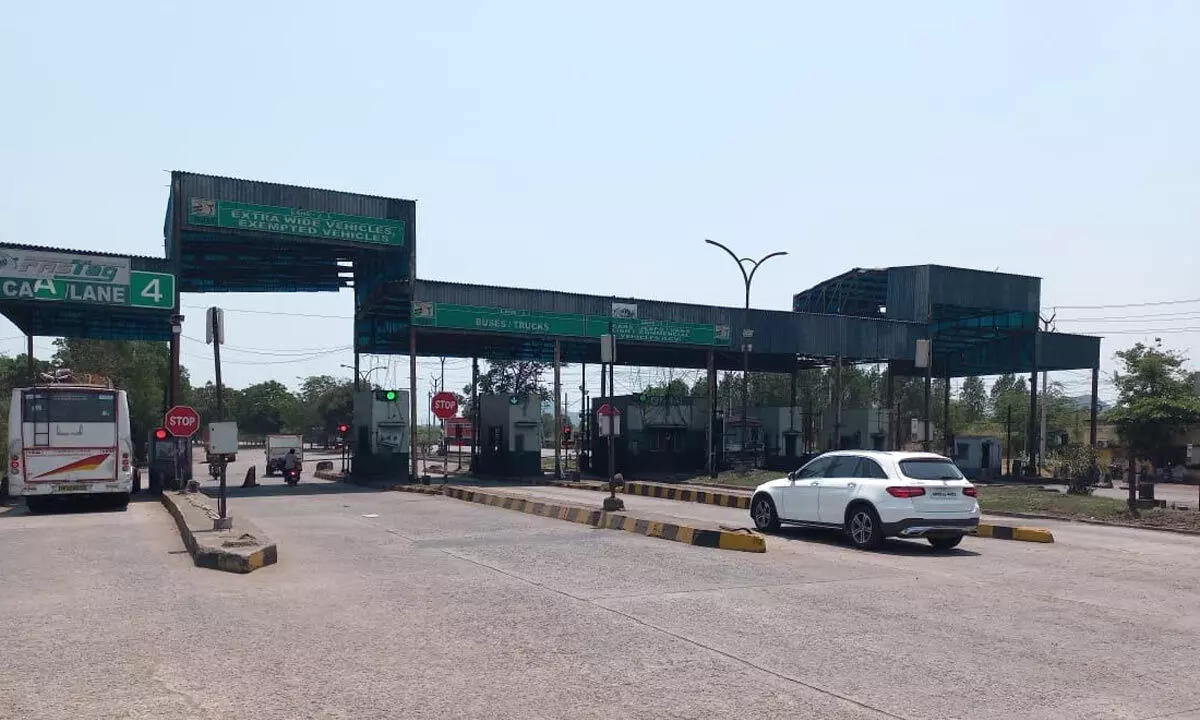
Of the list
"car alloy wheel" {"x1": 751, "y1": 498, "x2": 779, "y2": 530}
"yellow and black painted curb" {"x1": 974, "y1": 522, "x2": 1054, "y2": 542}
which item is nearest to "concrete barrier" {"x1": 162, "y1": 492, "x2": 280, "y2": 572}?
"car alloy wheel" {"x1": 751, "y1": 498, "x2": 779, "y2": 530}

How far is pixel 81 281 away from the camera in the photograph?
2891 centimetres

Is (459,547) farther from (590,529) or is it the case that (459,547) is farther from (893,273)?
(893,273)

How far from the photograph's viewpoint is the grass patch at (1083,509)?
20062 mm

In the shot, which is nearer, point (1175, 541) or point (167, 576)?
point (167, 576)

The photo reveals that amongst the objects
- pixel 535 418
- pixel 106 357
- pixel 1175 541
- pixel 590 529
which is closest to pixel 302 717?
pixel 590 529

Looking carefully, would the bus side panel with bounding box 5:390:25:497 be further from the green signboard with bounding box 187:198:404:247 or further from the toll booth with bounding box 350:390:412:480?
the toll booth with bounding box 350:390:412:480

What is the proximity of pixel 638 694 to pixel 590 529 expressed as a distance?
10850 millimetres

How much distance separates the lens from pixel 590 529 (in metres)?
17.4

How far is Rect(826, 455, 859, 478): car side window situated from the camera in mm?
15438

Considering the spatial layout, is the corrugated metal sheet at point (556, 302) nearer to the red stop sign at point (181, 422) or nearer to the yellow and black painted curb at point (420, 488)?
the yellow and black painted curb at point (420, 488)

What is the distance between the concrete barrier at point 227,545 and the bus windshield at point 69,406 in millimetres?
→ 6983

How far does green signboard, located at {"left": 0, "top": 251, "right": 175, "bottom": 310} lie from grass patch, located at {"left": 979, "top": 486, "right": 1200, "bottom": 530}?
24.0 meters

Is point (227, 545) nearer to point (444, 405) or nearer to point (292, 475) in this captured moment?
point (444, 405)

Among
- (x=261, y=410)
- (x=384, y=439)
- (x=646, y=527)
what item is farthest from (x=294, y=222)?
(x=261, y=410)
